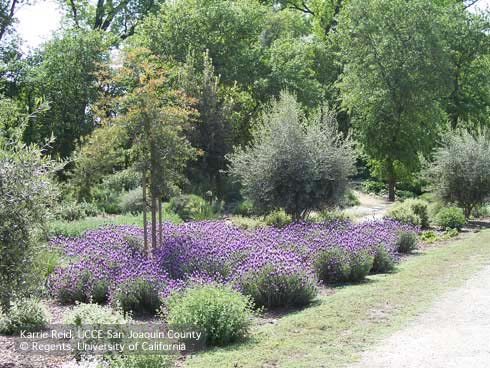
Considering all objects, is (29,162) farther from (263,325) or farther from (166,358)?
(263,325)

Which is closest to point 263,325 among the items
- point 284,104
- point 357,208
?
point 284,104

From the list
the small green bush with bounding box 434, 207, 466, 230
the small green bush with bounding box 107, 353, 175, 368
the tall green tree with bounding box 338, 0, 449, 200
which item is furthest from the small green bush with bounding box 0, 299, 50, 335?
the tall green tree with bounding box 338, 0, 449, 200

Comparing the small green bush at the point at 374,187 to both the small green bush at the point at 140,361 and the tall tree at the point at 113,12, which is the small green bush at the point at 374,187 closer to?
the tall tree at the point at 113,12

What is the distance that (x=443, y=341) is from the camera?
6.71 m

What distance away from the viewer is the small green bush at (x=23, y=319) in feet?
24.7

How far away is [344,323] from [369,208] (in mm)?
16834

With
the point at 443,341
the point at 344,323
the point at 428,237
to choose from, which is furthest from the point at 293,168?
the point at 443,341

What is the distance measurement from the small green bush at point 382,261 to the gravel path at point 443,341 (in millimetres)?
2774

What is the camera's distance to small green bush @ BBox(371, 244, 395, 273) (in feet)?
38.1

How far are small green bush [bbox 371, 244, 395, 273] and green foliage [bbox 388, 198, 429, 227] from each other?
5554 mm

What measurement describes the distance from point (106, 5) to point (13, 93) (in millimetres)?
13480

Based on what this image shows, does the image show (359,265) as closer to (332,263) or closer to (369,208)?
(332,263)

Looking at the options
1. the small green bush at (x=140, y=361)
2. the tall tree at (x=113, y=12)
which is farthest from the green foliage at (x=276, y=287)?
the tall tree at (x=113, y=12)

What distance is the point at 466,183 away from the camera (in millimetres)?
19344
